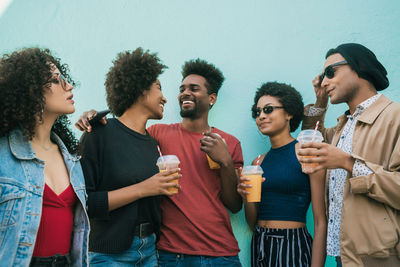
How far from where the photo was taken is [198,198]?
3068 millimetres

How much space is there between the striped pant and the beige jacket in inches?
22.2

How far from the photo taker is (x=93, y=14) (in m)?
4.11

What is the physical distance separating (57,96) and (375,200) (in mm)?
2310

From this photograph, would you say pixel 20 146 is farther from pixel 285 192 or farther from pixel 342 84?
pixel 342 84

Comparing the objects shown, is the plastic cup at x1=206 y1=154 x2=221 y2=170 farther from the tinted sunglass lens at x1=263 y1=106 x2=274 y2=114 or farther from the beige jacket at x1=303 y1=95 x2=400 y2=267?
the beige jacket at x1=303 y1=95 x2=400 y2=267

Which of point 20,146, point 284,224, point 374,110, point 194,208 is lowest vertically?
point 284,224

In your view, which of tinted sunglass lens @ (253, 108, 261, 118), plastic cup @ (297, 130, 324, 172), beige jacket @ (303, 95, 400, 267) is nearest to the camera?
beige jacket @ (303, 95, 400, 267)

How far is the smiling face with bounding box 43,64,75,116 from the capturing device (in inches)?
91.6

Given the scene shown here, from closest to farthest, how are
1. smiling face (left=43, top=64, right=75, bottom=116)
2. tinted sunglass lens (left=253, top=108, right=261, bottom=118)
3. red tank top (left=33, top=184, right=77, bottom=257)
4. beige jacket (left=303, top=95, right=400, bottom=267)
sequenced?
red tank top (left=33, top=184, right=77, bottom=257) < beige jacket (left=303, top=95, right=400, bottom=267) < smiling face (left=43, top=64, right=75, bottom=116) < tinted sunglass lens (left=253, top=108, right=261, bottom=118)

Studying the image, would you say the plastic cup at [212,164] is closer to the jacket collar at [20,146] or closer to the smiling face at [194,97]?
the smiling face at [194,97]

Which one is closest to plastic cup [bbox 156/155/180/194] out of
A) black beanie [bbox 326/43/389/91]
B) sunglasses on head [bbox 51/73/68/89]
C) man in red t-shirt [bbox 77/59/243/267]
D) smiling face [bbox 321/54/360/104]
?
man in red t-shirt [bbox 77/59/243/267]

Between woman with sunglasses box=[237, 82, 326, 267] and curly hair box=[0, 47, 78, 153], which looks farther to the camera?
woman with sunglasses box=[237, 82, 326, 267]

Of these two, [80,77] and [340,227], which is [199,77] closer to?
[80,77]

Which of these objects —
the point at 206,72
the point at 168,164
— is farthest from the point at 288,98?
the point at 168,164
